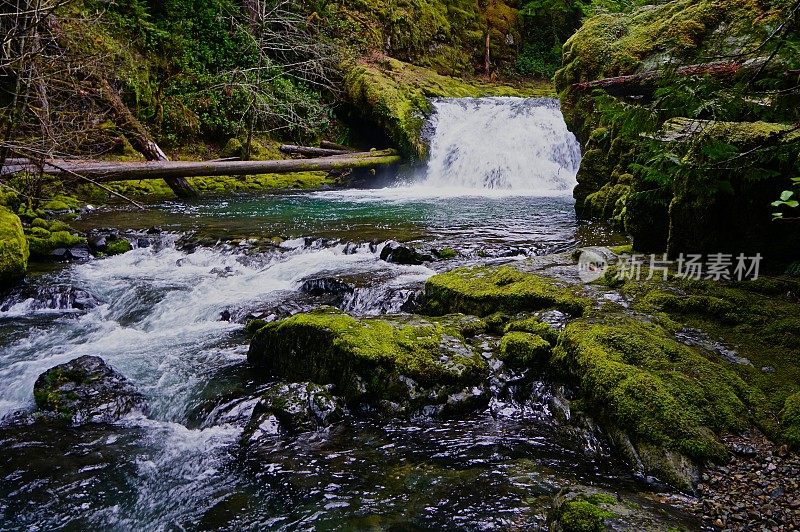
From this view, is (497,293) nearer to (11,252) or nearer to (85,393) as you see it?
(85,393)

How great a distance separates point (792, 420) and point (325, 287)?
5.13 meters

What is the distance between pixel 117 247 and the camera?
29.0 feet

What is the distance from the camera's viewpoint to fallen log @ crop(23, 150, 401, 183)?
10625 millimetres

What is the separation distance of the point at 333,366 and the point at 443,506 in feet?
5.41

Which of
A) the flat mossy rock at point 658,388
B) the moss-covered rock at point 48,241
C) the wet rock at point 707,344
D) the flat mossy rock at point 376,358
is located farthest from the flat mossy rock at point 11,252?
the wet rock at point 707,344

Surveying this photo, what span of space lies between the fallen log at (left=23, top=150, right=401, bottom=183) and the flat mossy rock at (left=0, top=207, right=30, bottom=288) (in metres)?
2.12

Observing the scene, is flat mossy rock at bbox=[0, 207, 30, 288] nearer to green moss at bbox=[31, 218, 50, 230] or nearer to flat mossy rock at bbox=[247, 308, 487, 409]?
green moss at bbox=[31, 218, 50, 230]

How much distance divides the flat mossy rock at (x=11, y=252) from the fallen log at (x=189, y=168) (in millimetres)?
2118

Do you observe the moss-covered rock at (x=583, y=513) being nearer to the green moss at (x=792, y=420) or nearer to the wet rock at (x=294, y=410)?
the green moss at (x=792, y=420)

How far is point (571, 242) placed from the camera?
8.35 m

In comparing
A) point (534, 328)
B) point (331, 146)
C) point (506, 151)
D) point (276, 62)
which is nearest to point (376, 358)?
point (534, 328)

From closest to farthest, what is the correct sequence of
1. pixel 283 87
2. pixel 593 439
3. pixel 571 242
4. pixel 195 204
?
pixel 593 439 → pixel 571 242 → pixel 195 204 → pixel 283 87

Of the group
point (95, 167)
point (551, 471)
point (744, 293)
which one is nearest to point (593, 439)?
point (551, 471)

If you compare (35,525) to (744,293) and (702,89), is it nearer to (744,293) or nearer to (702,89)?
(702,89)
